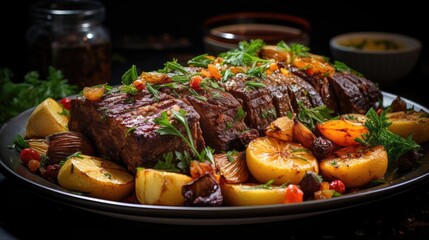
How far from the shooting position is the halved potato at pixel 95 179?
378 cm

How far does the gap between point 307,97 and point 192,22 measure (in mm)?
3945

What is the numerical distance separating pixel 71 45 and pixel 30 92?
2.14ft

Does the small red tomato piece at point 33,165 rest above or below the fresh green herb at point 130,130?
below

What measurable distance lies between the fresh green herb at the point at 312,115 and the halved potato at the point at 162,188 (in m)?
1.16

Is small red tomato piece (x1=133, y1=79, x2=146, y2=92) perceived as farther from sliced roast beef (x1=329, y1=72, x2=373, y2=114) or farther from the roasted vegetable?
sliced roast beef (x1=329, y1=72, x2=373, y2=114)

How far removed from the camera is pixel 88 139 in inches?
168

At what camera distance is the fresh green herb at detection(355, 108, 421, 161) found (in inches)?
166

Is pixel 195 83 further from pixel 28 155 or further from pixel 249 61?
pixel 28 155

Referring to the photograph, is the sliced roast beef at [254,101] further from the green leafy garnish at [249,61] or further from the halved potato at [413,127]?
the halved potato at [413,127]

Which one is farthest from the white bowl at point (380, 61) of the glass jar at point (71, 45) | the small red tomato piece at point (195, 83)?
the small red tomato piece at point (195, 83)

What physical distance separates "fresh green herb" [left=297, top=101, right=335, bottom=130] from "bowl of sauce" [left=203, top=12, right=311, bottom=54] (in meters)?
1.66

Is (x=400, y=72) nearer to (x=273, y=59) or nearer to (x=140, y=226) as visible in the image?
(x=273, y=59)

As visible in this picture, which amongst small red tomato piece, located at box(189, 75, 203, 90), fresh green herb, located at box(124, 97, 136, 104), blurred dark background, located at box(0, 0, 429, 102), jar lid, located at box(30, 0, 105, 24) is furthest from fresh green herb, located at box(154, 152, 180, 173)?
blurred dark background, located at box(0, 0, 429, 102)

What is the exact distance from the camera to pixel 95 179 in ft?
12.4
